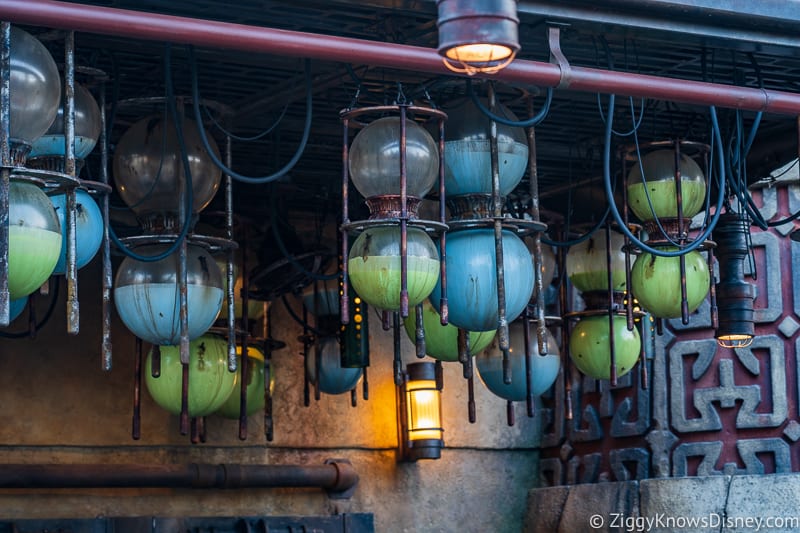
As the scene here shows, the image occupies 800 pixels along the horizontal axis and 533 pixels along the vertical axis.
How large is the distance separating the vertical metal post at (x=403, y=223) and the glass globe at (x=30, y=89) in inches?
53.4

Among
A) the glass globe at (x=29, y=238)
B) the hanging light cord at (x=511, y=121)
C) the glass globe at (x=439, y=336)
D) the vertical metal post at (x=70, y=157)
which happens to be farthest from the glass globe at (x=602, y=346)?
the glass globe at (x=29, y=238)

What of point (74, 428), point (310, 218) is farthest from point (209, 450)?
point (310, 218)

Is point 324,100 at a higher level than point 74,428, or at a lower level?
higher

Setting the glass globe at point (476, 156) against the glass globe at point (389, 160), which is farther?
the glass globe at point (476, 156)

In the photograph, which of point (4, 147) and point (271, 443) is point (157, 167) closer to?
point (4, 147)

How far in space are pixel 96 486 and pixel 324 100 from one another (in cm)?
257

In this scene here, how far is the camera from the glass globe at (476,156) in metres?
6.14

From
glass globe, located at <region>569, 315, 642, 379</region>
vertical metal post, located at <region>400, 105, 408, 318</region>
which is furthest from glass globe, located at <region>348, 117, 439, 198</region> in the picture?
glass globe, located at <region>569, 315, 642, 379</region>

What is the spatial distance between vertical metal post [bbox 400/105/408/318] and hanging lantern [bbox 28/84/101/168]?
1.20 m

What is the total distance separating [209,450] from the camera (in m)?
8.73

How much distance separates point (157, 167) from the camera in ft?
20.0

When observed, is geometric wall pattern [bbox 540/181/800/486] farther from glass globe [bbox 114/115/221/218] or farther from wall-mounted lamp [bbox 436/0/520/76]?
wall-mounted lamp [bbox 436/0/520/76]

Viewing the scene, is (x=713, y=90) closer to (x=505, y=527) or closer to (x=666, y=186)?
(x=666, y=186)

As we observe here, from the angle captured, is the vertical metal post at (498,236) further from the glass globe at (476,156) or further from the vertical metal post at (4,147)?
the vertical metal post at (4,147)
